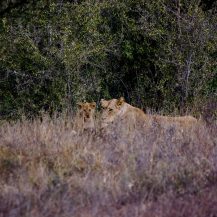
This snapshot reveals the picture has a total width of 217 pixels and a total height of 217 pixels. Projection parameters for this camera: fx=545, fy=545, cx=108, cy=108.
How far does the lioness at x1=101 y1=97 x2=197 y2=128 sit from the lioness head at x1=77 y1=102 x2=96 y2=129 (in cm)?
19

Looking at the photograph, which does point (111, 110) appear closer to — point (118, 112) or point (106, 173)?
point (118, 112)

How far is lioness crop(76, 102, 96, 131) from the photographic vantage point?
27.5ft

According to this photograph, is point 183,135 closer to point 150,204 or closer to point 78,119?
point 78,119

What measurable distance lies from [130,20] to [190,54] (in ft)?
5.58

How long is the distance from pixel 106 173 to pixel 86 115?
3.14 metres

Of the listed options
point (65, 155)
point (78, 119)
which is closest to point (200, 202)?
point (65, 155)

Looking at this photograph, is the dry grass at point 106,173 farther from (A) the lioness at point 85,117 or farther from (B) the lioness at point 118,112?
(B) the lioness at point 118,112

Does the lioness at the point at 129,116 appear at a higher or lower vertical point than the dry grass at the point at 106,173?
lower

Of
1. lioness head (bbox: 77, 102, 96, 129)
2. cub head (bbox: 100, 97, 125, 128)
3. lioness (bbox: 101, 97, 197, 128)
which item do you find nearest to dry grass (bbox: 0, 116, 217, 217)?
lioness head (bbox: 77, 102, 96, 129)

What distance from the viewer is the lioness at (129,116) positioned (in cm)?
894

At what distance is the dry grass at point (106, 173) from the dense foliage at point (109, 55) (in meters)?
3.24

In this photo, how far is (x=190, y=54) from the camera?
39.0 feet

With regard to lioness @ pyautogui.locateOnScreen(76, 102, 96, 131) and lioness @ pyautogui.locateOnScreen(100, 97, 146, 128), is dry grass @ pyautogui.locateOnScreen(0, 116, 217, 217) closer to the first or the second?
lioness @ pyautogui.locateOnScreen(76, 102, 96, 131)

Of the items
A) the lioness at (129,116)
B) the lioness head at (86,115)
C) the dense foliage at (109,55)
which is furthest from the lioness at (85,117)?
the dense foliage at (109,55)
